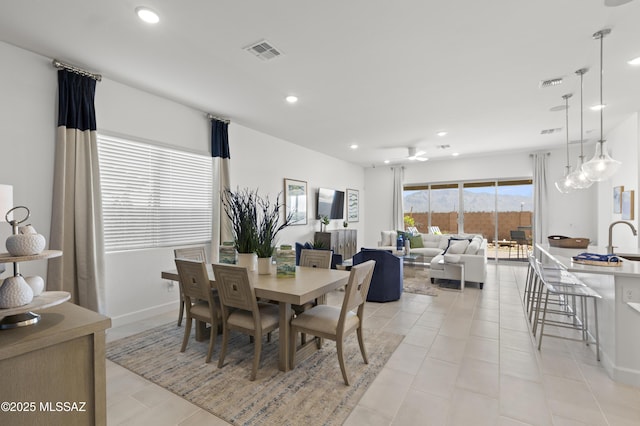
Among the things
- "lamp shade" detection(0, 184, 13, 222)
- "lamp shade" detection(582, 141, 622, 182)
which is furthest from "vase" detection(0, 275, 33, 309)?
"lamp shade" detection(582, 141, 622, 182)

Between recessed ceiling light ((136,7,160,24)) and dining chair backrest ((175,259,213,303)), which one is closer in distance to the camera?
recessed ceiling light ((136,7,160,24))

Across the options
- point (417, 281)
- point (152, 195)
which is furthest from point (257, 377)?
point (417, 281)

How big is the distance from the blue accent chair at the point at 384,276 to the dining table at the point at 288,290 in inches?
67.3

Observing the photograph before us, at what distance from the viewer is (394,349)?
298 cm

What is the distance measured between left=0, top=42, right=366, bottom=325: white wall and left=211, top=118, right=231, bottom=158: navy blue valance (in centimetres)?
9

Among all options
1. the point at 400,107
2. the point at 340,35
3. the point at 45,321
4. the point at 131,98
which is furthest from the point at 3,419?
the point at 400,107

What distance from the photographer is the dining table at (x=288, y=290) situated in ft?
7.54

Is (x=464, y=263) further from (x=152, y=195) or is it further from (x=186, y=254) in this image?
(x=152, y=195)

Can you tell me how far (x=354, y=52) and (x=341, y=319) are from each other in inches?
95.0

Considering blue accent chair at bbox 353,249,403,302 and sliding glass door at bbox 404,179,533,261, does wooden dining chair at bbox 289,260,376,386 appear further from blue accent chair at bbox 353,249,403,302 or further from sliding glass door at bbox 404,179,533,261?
sliding glass door at bbox 404,179,533,261

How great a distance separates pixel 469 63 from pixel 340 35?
143 cm

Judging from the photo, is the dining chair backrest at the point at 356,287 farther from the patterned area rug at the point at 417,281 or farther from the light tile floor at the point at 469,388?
the patterned area rug at the point at 417,281

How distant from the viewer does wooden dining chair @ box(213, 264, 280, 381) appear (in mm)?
2375

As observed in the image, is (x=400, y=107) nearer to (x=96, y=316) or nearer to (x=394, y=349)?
(x=394, y=349)
